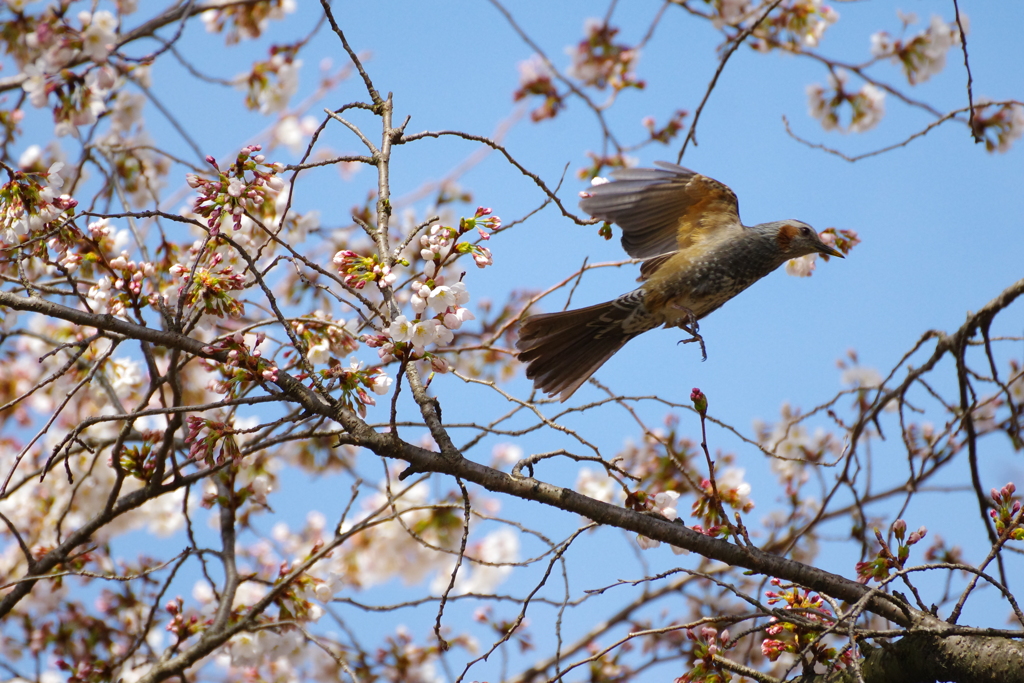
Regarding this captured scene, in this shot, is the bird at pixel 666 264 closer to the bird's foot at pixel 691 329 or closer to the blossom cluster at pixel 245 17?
the bird's foot at pixel 691 329

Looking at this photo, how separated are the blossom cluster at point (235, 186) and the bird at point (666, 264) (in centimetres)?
135

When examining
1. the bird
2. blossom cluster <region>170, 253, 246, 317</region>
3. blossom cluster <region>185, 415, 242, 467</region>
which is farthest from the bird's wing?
blossom cluster <region>185, 415, 242, 467</region>

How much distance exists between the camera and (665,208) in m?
3.72

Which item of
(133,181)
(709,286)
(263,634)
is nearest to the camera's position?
(263,634)

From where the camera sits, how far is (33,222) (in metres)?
2.34

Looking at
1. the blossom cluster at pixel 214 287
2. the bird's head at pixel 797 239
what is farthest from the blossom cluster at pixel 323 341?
the bird's head at pixel 797 239

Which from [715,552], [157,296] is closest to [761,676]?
[715,552]

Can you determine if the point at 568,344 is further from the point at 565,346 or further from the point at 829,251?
the point at 829,251

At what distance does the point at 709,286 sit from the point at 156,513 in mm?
3592

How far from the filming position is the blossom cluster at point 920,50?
452 cm

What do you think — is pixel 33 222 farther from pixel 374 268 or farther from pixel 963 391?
pixel 963 391

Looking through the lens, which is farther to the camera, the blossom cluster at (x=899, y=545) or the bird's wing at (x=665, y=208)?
the bird's wing at (x=665, y=208)

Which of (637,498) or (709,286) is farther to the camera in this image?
(709,286)

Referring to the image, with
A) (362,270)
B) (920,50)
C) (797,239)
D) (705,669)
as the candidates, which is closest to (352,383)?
(362,270)
